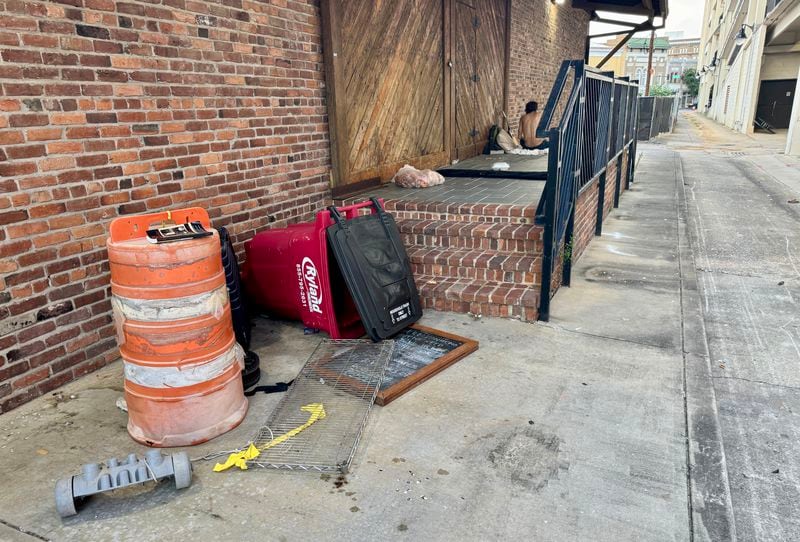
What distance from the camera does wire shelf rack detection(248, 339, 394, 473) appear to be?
7.82ft

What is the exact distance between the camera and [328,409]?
9.08ft

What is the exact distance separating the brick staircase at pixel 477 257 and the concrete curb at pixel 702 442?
1111 mm

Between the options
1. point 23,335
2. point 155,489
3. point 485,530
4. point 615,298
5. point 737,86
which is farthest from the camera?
point 737,86

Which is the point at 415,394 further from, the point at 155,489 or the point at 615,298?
the point at 615,298

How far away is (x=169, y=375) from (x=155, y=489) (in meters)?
0.49

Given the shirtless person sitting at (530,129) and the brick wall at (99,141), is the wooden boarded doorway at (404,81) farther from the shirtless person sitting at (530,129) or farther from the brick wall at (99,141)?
the brick wall at (99,141)

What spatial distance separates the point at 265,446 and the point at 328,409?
400 millimetres

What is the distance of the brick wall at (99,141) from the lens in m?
2.78

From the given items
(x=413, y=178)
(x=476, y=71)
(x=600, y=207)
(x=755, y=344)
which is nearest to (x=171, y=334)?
(x=755, y=344)

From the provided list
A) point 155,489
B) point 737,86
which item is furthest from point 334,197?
point 737,86

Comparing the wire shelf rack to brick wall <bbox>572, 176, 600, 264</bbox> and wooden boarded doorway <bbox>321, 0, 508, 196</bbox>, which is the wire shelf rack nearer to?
wooden boarded doorway <bbox>321, 0, 508, 196</bbox>

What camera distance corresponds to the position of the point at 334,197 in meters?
5.35

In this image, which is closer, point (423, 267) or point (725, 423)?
point (725, 423)

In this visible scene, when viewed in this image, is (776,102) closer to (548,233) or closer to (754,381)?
(548,233)
